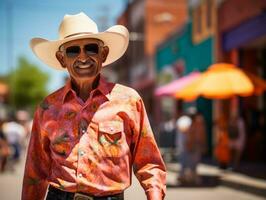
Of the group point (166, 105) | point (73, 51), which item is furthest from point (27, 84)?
point (73, 51)

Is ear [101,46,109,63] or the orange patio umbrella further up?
the orange patio umbrella

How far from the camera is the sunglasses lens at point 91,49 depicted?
318 cm

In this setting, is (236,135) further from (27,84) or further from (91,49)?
(27,84)

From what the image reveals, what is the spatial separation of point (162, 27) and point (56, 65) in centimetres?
3298

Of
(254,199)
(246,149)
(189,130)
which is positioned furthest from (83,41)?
(246,149)

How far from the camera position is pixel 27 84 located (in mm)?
101000

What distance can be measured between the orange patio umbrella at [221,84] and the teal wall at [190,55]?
666 cm

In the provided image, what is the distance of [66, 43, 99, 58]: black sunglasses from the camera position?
3.17 meters

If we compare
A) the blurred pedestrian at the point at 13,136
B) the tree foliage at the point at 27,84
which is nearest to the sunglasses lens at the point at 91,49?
the blurred pedestrian at the point at 13,136

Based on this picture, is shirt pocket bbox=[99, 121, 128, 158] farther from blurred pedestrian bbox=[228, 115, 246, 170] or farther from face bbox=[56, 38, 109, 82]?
blurred pedestrian bbox=[228, 115, 246, 170]

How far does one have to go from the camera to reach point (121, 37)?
3381 millimetres

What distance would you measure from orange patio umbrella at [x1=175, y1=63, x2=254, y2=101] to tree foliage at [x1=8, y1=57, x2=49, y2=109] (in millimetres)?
87489

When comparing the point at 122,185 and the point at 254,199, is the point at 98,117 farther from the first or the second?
the point at 254,199

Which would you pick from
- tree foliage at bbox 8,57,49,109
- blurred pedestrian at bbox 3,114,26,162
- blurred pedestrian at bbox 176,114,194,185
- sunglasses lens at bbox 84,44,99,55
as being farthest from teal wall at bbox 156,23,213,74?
tree foliage at bbox 8,57,49,109
